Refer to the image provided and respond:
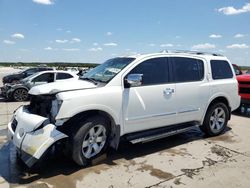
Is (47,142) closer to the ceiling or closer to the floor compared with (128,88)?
closer to the floor

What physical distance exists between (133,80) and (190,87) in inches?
65.5

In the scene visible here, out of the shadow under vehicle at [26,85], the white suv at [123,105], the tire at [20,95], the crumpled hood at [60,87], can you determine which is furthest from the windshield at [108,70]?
the tire at [20,95]

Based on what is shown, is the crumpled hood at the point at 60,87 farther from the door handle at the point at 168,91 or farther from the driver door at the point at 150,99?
the door handle at the point at 168,91

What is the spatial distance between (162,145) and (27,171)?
9.04 feet

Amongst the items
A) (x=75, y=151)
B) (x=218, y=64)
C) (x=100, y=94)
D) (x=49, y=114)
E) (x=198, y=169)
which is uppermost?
(x=218, y=64)

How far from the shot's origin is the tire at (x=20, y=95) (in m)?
13.2

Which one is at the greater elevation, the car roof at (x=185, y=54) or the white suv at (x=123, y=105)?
the car roof at (x=185, y=54)

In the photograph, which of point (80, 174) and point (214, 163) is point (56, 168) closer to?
point (80, 174)

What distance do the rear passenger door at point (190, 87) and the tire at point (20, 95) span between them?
30.1ft

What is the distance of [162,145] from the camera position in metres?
5.98

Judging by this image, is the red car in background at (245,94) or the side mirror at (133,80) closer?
the side mirror at (133,80)

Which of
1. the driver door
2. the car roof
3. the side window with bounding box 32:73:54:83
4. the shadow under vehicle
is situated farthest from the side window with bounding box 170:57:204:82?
the side window with bounding box 32:73:54:83

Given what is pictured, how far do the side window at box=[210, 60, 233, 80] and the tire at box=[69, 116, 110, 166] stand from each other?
311 cm

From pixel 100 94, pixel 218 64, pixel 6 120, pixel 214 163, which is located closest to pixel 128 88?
pixel 100 94
